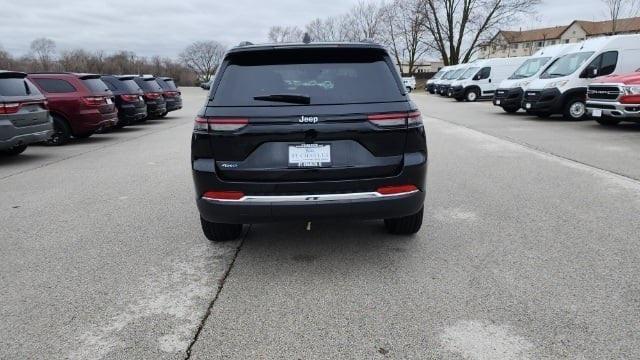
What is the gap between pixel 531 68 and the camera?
1902cm

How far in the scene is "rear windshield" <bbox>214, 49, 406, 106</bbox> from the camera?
3.57 meters

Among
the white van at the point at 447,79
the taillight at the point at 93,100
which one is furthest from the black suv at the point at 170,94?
the white van at the point at 447,79

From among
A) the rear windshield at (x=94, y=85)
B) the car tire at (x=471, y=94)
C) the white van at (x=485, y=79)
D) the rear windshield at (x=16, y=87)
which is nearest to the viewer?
the rear windshield at (x=16, y=87)

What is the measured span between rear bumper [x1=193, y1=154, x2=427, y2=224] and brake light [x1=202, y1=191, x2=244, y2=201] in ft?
0.10

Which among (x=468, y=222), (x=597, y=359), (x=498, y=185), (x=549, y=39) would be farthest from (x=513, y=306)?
(x=549, y=39)

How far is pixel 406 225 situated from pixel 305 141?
4.88 ft

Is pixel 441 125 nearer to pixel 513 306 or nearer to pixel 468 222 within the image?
pixel 468 222

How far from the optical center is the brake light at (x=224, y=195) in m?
3.57

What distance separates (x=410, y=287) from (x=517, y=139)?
8871 millimetres

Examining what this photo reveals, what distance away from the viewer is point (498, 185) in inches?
261

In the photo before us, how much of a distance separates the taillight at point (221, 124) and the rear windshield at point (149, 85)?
606 inches

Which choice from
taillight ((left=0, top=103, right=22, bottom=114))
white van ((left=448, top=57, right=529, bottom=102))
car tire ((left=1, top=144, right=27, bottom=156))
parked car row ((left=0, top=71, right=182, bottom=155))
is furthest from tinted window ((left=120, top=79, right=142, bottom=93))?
white van ((left=448, top=57, right=529, bottom=102))

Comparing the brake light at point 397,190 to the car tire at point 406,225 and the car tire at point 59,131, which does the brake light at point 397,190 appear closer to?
the car tire at point 406,225

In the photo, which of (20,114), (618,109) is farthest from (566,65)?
(20,114)
